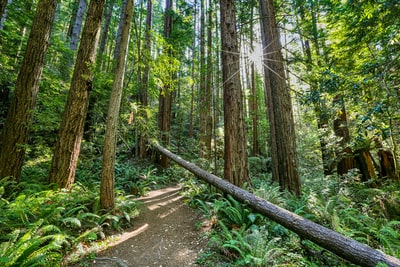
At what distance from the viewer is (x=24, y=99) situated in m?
4.55

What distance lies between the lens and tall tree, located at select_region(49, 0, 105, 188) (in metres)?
4.52

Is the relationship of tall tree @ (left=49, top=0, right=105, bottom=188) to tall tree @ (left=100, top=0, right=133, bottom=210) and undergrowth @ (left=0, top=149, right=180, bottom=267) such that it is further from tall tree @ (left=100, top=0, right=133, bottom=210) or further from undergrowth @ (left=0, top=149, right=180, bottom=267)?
tall tree @ (left=100, top=0, right=133, bottom=210)

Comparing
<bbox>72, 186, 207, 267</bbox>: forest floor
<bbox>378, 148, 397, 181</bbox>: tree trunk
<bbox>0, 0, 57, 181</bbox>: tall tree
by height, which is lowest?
<bbox>72, 186, 207, 267</bbox>: forest floor

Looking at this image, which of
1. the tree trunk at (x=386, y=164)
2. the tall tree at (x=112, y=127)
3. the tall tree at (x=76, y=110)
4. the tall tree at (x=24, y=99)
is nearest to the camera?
the tall tree at (x=112, y=127)

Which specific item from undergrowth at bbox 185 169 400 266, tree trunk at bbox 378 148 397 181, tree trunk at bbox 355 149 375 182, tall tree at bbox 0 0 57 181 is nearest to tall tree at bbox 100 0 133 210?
tall tree at bbox 0 0 57 181

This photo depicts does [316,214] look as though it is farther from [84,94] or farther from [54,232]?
[84,94]

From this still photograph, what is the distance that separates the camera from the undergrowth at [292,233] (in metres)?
3.03

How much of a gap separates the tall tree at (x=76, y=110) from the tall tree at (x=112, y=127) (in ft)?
2.91

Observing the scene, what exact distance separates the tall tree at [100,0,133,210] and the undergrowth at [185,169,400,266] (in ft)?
8.20

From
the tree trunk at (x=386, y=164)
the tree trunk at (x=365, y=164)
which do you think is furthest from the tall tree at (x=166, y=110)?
the tree trunk at (x=386, y=164)

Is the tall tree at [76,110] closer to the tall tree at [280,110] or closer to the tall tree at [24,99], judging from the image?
the tall tree at [24,99]

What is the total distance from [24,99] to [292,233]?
6.86 m

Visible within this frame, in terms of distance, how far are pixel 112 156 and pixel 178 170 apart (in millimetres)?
5821

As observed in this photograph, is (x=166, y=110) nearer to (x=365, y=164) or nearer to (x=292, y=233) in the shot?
(x=292, y=233)
